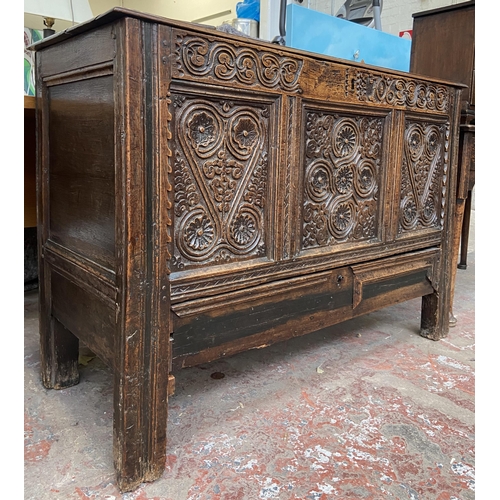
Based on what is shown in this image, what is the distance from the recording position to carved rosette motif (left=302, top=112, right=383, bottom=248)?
161 centimetres

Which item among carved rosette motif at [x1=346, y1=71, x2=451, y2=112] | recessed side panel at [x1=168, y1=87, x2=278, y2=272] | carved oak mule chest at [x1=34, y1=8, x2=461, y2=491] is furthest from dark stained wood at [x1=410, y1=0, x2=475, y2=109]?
recessed side panel at [x1=168, y1=87, x2=278, y2=272]

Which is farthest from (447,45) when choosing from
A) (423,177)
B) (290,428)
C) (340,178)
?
(290,428)

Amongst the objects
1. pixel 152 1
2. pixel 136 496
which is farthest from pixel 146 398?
pixel 152 1

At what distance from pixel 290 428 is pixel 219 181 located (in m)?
0.78

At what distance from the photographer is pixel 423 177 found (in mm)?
2053

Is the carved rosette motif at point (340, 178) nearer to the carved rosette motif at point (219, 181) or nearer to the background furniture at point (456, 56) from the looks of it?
the carved rosette motif at point (219, 181)

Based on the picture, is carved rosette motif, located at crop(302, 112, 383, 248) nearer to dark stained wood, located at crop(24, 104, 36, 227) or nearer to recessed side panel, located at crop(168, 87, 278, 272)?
recessed side panel, located at crop(168, 87, 278, 272)

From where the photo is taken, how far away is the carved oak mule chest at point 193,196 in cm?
119

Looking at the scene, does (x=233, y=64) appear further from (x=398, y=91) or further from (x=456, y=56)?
(x=456, y=56)

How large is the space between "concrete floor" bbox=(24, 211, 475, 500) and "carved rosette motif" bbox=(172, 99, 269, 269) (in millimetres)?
539

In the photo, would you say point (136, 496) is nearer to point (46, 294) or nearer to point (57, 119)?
point (46, 294)

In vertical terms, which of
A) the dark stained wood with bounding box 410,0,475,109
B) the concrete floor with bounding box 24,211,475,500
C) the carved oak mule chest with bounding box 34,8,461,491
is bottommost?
the concrete floor with bounding box 24,211,475,500

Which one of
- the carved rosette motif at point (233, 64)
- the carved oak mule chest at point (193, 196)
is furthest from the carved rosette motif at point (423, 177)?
the carved rosette motif at point (233, 64)

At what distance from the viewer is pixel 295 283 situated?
1604mm
